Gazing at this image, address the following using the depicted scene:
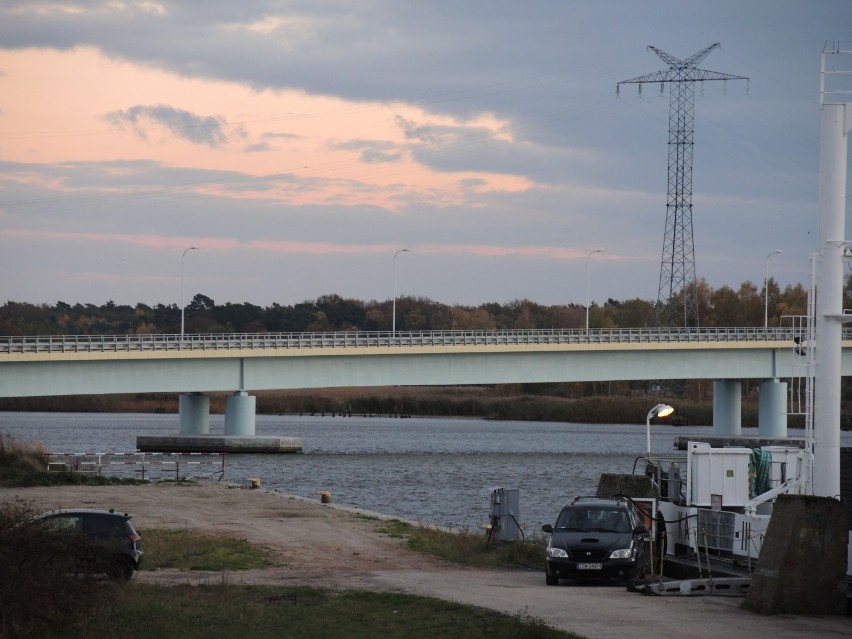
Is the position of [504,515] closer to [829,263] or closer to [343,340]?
[829,263]

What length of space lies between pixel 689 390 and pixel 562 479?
Result: 9958 centimetres

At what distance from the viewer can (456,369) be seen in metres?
96.2

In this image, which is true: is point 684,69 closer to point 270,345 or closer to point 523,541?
point 270,345

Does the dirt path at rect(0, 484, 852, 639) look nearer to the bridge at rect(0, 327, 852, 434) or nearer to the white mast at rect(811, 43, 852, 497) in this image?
the white mast at rect(811, 43, 852, 497)

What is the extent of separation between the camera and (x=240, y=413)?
306 ft

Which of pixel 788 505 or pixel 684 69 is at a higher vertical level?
pixel 684 69

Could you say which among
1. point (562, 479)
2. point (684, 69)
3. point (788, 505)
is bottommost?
point (562, 479)

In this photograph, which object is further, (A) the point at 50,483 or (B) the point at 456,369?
(B) the point at 456,369

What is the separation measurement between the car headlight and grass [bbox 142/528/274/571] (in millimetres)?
8684

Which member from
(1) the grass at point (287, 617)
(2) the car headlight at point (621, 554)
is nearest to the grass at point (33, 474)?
(1) the grass at point (287, 617)

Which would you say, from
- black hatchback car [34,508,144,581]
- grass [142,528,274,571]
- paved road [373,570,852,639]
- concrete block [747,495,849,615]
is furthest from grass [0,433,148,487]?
concrete block [747,495,849,615]

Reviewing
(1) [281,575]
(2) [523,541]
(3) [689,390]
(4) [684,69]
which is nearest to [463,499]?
(2) [523,541]

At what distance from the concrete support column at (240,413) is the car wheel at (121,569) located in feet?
219

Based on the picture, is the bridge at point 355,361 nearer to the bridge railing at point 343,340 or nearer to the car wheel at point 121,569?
the bridge railing at point 343,340
